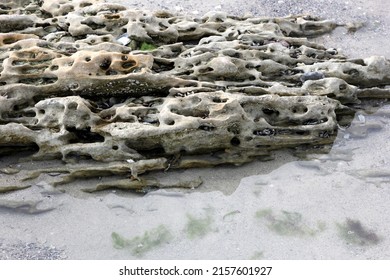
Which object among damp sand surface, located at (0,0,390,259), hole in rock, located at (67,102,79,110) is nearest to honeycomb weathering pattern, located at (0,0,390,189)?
hole in rock, located at (67,102,79,110)

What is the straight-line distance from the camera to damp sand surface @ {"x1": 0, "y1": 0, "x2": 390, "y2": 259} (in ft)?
13.2

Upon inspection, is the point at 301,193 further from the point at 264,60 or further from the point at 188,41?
the point at 188,41

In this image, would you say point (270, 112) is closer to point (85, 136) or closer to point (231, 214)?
point (231, 214)

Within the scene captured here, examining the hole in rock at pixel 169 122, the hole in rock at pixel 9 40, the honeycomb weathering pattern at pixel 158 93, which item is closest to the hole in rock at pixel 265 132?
the honeycomb weathering pattern at pixel 158 93

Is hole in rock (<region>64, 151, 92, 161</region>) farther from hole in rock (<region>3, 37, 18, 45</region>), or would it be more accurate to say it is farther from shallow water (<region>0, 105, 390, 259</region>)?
hole in rock (<region>3, 37, 18, 45</region>)

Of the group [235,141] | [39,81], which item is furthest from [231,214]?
[39,81]

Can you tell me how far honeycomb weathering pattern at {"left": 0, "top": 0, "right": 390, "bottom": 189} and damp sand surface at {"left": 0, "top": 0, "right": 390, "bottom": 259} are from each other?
0.20 m

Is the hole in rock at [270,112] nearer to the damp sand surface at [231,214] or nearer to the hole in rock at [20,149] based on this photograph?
the damp sand surface at [231,214]

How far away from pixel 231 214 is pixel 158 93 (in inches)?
55.6

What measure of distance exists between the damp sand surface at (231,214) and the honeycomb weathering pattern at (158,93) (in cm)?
20

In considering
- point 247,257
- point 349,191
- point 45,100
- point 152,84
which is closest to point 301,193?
point 349,191

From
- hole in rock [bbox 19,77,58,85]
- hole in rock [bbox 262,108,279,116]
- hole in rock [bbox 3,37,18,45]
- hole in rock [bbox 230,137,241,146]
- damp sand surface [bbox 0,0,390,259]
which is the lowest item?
damp sand surface [bbox 0,0,390,259]

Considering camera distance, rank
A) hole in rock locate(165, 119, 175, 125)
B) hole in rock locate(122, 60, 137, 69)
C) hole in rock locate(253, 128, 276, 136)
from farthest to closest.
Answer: hole in rock locate(122, 60, 137, 69) < hole in rock locate(253, 128, 276, 136) < hole in rock locate(165, 119, 175, 125)

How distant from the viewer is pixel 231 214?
4.28 m
